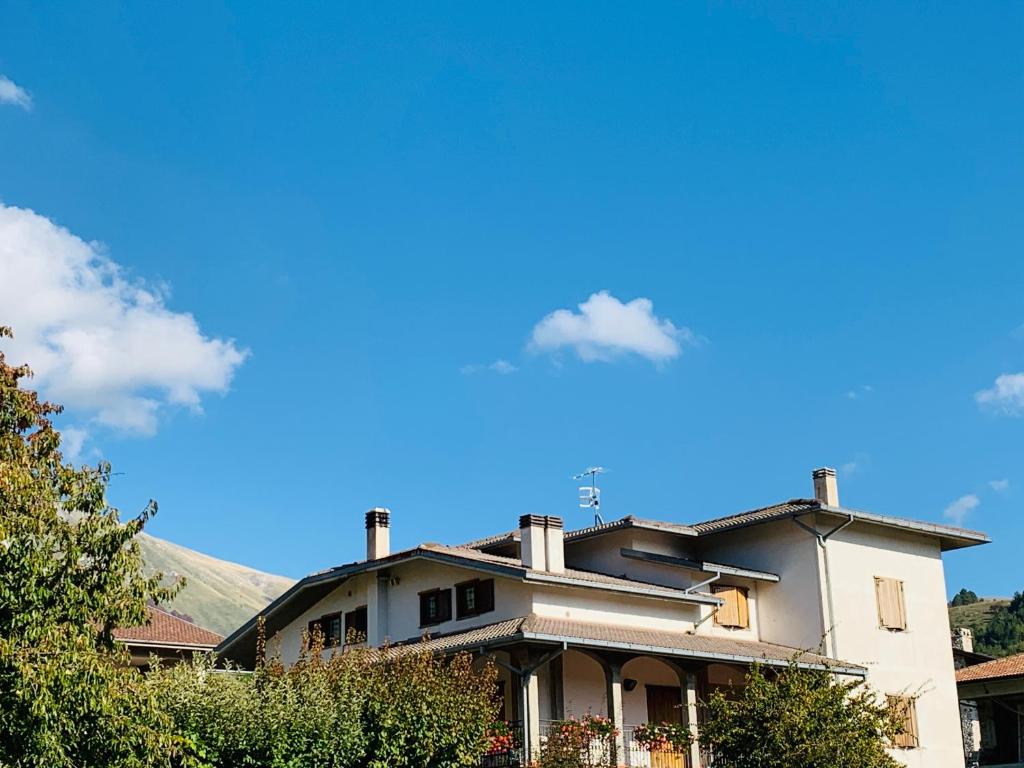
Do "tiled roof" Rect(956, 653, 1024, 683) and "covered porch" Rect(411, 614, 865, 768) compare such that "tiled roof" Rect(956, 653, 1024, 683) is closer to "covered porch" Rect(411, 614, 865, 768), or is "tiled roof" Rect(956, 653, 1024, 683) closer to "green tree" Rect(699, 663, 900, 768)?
"covered porch" Rect(411, 614, 865, 768)

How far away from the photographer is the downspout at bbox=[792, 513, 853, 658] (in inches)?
1372

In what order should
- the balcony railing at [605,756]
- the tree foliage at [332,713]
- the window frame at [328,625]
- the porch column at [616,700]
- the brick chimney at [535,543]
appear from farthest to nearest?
the window frame at [328,625], the brick chimney at [535,543], the porch column at [616,700], the balcony railing at [605,756], the tree foliage at [332,713]

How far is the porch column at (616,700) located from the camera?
28384 mm

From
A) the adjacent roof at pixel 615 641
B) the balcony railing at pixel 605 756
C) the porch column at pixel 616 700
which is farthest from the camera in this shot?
the porch column at pixel 616 700

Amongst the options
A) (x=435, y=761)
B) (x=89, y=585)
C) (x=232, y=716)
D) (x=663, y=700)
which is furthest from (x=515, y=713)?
(x=89, y=585)

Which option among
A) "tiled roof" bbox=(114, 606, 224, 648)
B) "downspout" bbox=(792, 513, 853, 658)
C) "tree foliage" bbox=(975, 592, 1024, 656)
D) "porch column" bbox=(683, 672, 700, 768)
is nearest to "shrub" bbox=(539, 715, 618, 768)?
"porch column" bbox=(683, 672, 700, 768)

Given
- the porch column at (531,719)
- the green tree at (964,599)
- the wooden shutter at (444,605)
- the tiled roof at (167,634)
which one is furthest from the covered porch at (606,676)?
the green tree at (964,599)

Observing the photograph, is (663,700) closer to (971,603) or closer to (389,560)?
(389,560)

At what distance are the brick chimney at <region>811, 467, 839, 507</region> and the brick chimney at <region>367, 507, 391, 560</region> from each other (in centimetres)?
1154

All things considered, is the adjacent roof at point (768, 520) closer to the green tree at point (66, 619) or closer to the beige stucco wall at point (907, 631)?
the beige stucco wall at point (907, 631)

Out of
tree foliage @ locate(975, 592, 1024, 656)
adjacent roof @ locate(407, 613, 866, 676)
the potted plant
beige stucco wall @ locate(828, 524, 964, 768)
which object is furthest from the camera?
tree foliage @ locate(975, 592, 1024, 656)

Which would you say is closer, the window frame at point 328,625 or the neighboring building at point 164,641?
the window frame at point 328,625

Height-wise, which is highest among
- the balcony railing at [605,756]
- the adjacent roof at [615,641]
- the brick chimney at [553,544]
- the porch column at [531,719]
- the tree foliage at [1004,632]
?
the tree foliage at [1004,632]

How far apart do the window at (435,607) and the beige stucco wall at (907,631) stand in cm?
1013
